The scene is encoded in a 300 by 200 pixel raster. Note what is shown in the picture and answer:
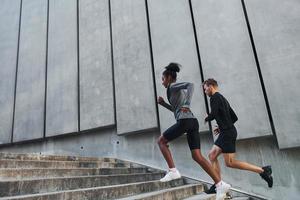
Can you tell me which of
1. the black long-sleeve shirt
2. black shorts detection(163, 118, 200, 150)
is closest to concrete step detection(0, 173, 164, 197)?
black shorts detection(163, 118, 200, 150)

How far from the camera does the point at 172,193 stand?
349cm

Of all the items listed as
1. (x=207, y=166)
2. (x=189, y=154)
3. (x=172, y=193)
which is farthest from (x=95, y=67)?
(x=207, y=166)

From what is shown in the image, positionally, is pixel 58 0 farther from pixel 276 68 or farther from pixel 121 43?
pixel 276 68

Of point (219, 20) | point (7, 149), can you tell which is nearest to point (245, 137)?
point (219, 20)

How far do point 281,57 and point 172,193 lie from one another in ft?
10.6

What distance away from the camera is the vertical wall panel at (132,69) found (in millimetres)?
6094

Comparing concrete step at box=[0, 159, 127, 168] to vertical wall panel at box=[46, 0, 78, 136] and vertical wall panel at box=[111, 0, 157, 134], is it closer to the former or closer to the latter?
vertical wall panel at box=[111, 0, 157, 134]

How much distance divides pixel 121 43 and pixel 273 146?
4428mm

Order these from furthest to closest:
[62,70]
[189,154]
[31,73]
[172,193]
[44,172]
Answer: [31,73]
[62,70]
[189,154]
[172,193]
[44,172]

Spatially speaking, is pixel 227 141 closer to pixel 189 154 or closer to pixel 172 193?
pixel 172 193

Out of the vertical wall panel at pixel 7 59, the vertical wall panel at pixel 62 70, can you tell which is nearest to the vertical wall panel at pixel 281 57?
the vertical wall panel at pixel 62 70

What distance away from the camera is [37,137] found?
304 inches

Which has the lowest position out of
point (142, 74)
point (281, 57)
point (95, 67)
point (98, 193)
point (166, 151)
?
point (98, 193)

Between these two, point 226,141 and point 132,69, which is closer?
point 226,141
